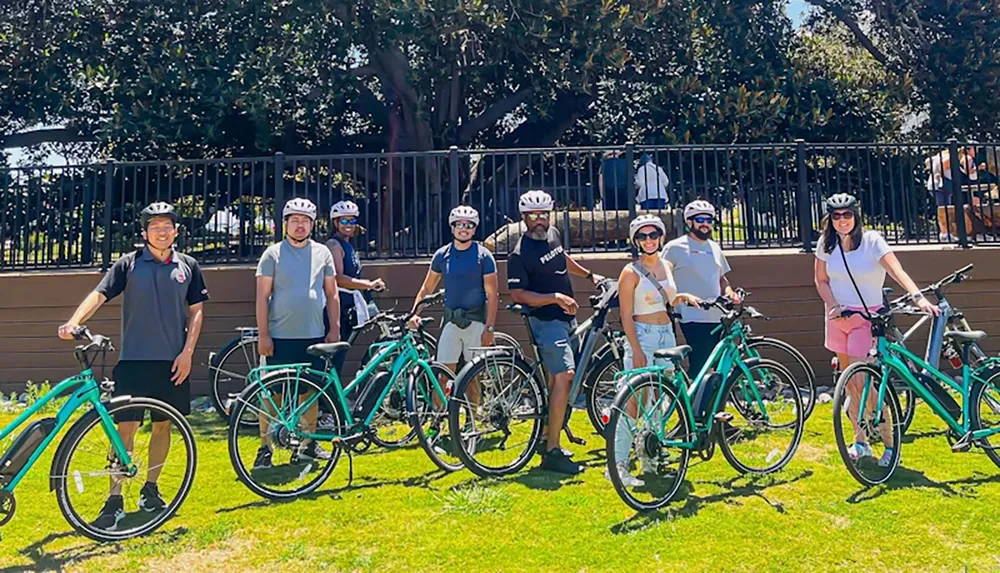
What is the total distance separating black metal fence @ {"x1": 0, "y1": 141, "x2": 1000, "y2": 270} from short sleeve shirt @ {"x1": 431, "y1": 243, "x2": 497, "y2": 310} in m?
2.51

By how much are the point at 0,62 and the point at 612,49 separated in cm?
1090

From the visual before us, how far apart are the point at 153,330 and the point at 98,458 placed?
0.79 m

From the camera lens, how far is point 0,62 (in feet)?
40.3

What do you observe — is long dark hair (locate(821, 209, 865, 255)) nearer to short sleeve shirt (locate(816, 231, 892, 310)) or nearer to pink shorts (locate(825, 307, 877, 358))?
short sleeve shirt (locate(816, 231, 892, 310))

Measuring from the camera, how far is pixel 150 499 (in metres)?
4.20

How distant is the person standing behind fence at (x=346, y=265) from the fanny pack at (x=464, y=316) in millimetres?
1260

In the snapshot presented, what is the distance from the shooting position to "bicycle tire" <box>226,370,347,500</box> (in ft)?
14.2

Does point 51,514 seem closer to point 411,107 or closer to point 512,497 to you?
point 512,497

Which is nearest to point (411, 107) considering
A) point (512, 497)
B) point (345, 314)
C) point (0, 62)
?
→ point (0, 62)

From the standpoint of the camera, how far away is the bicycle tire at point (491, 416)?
4.61 m

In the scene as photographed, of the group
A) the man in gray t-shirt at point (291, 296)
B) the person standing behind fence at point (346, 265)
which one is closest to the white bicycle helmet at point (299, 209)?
the man in gray t-shirt at point (291, 296)

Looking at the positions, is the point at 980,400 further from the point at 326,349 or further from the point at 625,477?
the point at 326,349

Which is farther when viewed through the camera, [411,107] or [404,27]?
[411,107]

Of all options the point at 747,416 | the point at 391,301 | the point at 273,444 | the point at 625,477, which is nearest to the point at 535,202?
the point at 625,477
